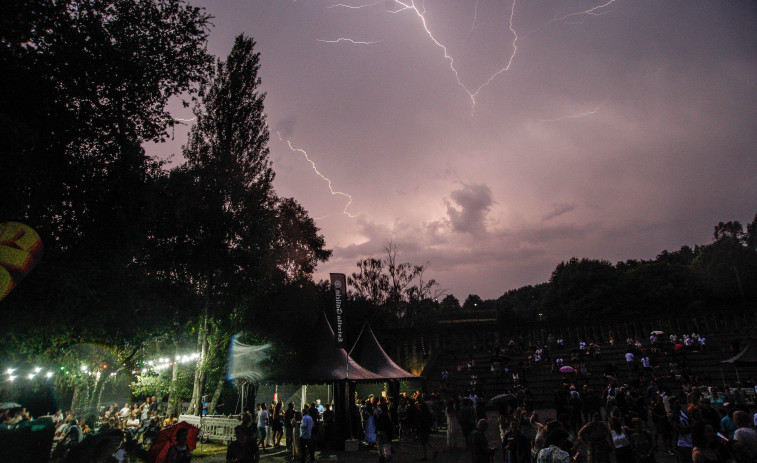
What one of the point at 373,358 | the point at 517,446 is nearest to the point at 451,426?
the point at 373,358

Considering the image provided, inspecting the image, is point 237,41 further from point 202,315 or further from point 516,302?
point 516,302

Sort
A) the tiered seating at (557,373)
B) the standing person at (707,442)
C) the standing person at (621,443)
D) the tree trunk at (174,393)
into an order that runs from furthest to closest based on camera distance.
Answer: the tiered seating at (557,373)
the tree trunk at (174,393)
the standing person at (621,443)
the standing person at (707,442)

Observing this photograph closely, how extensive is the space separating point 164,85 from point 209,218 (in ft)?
24.9

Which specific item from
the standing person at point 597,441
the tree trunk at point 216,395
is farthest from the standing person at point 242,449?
the tree trunk at point 216,395

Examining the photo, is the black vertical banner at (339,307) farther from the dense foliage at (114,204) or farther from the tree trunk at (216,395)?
the tree trunk at (216,395)

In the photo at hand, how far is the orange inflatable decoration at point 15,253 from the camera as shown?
30.8ft

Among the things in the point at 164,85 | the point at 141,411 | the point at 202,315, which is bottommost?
the point at 141,411

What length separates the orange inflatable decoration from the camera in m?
9.40

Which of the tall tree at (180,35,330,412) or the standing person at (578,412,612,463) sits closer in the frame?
the standing person at (578,412,612,463)

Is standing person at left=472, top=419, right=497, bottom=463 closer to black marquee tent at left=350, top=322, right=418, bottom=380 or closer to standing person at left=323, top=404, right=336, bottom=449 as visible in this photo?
standing person at left=323, top=404, right=336, bottom=449

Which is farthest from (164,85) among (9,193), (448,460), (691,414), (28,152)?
(691,414)

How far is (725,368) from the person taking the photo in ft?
77.3

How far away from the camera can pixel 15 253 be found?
964 cm

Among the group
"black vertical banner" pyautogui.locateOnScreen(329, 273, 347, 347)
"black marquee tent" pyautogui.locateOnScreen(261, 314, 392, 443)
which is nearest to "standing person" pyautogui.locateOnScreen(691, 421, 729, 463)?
"black marquee tent" pyautogui.locateOnScreen(261, 314, 392, 443)
